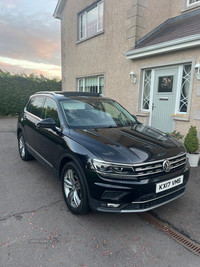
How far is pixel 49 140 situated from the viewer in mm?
3547

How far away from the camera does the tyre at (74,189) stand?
8.64 feet

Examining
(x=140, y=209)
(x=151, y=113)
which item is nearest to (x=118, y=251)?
(x=140, y=209)

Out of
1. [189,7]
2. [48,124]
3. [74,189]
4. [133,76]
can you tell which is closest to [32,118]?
[48,124]

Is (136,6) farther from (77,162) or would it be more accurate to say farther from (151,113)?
(77,162)

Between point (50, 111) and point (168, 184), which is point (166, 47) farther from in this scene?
point (168, 184)

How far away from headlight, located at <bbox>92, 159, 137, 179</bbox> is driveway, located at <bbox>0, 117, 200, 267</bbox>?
818 millimetres

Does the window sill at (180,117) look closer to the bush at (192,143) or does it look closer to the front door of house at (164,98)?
the front door of house at (164,98)

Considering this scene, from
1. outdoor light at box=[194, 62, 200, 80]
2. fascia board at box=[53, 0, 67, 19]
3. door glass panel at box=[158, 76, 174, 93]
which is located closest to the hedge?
fascia board at box=[53, 0, 67, 19]

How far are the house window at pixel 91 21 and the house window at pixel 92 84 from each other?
2185 millimetres

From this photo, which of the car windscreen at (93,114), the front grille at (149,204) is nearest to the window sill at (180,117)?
the car windscreen at (93,114)

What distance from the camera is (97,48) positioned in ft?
31.6

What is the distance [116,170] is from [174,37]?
5.57 meters

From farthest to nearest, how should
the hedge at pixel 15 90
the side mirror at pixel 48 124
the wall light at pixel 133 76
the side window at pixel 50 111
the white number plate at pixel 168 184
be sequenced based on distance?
the hedge at pixel 15 90, the wall light at pixel 133 76, the side window at pixel 50 111, the side mirror at pixel 48 124, the white number plate at pixel 168 184

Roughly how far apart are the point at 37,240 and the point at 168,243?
1598 mm
